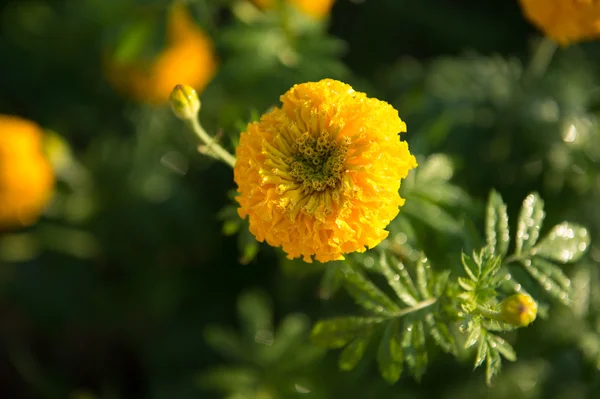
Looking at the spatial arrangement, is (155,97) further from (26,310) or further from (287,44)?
(26,310)

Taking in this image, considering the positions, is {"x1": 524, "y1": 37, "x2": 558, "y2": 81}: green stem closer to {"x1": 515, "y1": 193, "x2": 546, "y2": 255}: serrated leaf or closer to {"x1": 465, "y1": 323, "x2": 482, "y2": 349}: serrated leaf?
{"x1": 515, "y1": 193, "x2": 546, "y2": 255}: serrated leaf

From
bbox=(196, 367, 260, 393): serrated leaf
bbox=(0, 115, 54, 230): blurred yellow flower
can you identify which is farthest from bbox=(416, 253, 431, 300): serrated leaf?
bbox=(0, 115, 54, 230): blurred yellow flower

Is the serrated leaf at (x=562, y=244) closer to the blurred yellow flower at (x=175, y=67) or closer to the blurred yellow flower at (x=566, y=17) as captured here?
the blurred yellow flower at (x=566, y=17)

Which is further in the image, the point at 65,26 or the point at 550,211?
the point at 65,26

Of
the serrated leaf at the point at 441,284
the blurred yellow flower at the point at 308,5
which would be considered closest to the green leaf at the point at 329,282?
the serrated leaf at the point at 441,284

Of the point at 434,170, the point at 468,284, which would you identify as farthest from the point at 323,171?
the point at 434,170

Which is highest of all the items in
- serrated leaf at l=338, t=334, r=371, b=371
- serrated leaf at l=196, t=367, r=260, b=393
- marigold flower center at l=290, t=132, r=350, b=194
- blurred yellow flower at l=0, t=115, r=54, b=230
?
marigold flower center at l=290, t=132, r=350, b=194

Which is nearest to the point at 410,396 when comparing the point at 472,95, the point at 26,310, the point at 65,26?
the point at 472,95
